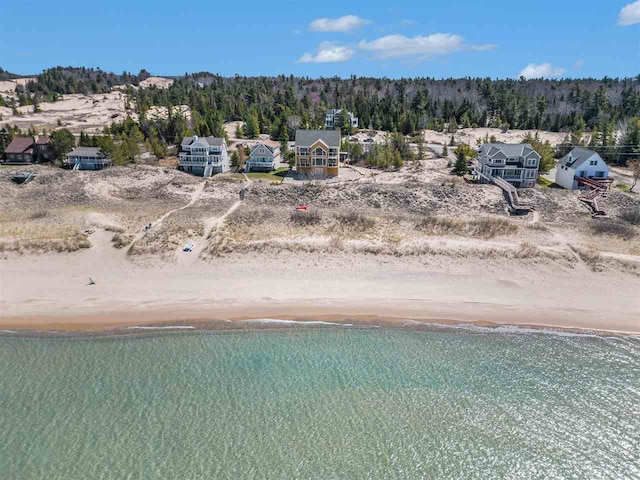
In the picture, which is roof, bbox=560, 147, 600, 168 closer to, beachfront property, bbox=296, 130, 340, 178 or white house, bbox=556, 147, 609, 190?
white house, bbox=556, 147, 609, 190

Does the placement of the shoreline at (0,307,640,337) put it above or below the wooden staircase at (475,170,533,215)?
below

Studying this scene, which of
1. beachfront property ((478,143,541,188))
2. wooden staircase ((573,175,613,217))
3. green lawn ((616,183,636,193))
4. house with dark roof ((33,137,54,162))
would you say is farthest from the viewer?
house with dark roof ((33,137,54,162))

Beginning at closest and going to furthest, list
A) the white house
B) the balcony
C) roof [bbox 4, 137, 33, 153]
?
the white house, the balcony, roof [bbox 4, 137, 33, 153]

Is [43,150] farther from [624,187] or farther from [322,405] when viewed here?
[624,187]

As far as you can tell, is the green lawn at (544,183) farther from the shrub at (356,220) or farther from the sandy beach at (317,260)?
the shrub at (356,220)

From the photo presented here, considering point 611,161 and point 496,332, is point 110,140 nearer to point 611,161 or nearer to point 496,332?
point 496,332

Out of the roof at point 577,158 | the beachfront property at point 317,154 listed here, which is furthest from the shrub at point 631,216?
the beachfront property at point 317,154

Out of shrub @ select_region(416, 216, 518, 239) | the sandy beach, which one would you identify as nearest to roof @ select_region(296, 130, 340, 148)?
the sandy beach

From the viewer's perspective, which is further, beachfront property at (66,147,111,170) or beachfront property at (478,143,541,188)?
beachfront property at (66,147,111,170)
